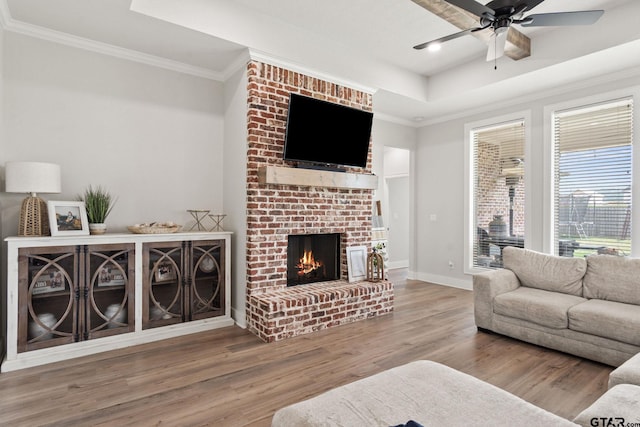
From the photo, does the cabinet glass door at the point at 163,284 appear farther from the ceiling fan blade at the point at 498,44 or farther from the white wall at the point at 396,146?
the white wall at the point at 396,146

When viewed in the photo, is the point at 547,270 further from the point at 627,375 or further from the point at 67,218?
the point at 67,218

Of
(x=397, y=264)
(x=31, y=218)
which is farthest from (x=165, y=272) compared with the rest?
(x=397, y=264)

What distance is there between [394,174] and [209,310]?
528 centimetres

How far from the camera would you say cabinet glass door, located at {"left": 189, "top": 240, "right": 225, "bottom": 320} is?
3527 mm

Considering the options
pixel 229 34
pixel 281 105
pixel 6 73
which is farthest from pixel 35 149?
pixel 281 105

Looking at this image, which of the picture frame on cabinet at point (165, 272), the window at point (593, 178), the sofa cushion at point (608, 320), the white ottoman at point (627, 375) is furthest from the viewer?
the window at point (593, 178)

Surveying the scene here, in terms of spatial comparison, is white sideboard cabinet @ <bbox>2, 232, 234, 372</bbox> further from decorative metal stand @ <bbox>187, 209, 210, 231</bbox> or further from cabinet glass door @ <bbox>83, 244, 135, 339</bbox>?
decorative metal stand @ <bbox>187, 209, 210, 231</bbox>

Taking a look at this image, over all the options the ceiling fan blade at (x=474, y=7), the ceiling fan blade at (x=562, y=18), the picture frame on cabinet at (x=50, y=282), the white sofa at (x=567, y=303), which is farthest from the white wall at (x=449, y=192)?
the picture frame on cabinet at (x=50, y=282)

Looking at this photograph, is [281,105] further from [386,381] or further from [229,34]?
[386,381]

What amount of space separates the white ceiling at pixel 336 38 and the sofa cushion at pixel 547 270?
2.13m

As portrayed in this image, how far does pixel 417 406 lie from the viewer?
4.37ft

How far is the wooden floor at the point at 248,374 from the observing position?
7.06 ft

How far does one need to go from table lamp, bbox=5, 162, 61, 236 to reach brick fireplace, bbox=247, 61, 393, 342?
1651mm

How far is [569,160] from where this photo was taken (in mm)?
4480
